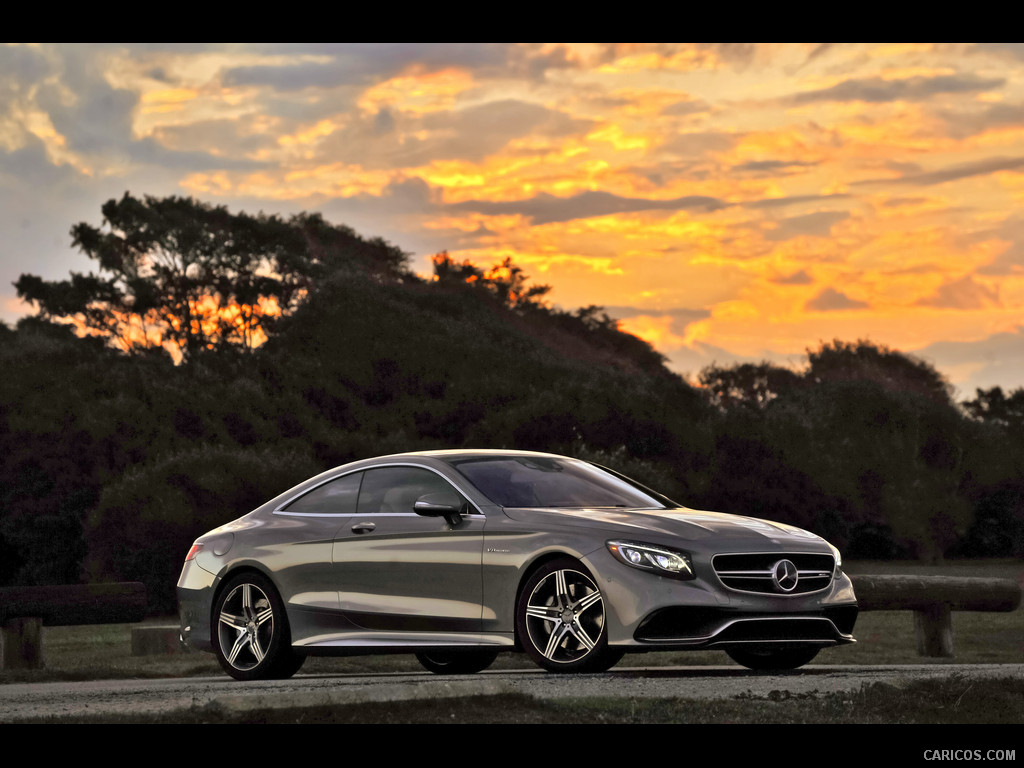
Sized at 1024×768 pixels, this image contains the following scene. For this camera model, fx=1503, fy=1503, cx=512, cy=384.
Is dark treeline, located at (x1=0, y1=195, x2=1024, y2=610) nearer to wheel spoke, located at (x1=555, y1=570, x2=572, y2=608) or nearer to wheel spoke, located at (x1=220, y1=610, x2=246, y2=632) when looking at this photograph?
wheel spoke, located at (x1=220, y1=610, x2=246, y2=632)

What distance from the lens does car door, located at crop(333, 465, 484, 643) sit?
10.3 meters

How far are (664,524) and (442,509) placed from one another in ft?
5.04

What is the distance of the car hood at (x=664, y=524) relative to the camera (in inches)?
387

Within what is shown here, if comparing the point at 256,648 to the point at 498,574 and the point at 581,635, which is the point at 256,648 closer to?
the point at 498,574

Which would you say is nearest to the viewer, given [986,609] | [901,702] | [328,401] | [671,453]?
[901,702]

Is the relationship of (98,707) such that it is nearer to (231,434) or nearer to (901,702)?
(901,702)

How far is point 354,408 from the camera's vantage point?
50438 mm

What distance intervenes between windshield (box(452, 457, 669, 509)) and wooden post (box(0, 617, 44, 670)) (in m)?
6.36

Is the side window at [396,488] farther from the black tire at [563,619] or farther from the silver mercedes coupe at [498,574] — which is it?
the black tire at [563,619]

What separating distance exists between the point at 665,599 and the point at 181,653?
1252 centimetres

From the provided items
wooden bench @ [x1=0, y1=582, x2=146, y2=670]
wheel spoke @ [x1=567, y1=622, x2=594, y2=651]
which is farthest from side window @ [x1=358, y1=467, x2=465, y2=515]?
wooden bench @ [x1=0, y1=582, x2=146, y2=670]

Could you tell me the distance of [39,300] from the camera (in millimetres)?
61188

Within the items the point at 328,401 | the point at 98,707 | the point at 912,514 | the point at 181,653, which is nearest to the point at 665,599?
the point at 98,707

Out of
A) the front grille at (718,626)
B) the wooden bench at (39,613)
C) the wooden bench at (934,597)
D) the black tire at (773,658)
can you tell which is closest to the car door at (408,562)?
the front grille at (718,626)
